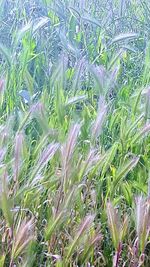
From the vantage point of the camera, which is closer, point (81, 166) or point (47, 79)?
point (81, 166)

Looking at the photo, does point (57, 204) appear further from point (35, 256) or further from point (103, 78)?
point (103, 78)

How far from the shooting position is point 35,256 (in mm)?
1058

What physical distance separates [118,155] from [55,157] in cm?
20

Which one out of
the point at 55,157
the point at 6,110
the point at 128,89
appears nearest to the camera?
the point at 55,157

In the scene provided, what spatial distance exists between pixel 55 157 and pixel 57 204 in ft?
0.64

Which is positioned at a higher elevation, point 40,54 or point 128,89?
point 40,54

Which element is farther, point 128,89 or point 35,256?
point 128,89

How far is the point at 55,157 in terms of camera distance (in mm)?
1210

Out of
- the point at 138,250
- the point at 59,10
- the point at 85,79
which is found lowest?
the point at 138,250

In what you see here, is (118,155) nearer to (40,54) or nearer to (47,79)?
(47,79)

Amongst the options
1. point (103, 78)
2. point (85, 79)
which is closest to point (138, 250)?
point (103, 78)

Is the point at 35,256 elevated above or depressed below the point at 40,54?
below

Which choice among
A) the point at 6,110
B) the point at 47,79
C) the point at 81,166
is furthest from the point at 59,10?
the point at 81,166

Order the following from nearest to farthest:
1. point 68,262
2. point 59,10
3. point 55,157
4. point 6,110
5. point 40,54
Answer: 1. point 68,262
2. point 55,157
3. point 6,110
4. point 40,54
5. point 59,10
